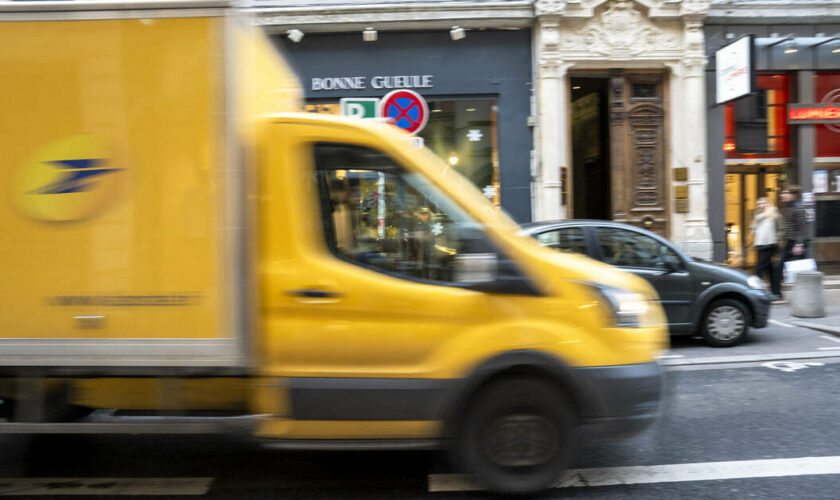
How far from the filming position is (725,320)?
8680mm

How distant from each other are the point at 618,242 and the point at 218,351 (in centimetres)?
559

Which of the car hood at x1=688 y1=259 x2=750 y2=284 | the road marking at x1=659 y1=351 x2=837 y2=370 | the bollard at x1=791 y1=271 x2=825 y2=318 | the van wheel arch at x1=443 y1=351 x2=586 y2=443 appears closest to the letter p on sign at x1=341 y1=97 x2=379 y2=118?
the car hood at x1=688 y1=259 x2=750 y2=284

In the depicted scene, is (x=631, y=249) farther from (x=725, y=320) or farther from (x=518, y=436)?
(x=518, y=436)

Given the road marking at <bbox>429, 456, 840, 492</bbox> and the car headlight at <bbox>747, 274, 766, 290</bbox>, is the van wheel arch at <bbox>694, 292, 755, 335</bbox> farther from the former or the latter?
the road marking at <bbox>429, 456, 840, 492</bbox>

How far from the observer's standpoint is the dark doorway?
15.4 m

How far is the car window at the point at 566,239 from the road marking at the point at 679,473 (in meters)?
3.67

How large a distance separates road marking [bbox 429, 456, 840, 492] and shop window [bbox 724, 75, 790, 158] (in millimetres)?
11718

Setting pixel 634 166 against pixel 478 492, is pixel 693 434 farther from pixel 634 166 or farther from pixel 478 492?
pixel 634 166

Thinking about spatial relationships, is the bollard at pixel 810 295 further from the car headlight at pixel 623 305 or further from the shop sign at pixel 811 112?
the car headlight at pixel 623 305

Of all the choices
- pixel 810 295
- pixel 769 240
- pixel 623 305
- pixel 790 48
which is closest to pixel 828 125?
pixel 790 48

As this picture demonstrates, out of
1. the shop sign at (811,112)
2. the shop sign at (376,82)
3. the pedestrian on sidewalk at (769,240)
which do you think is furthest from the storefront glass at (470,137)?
the shop sign at (811,112)

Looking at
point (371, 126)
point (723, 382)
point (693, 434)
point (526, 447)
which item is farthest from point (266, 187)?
point (723, 382)

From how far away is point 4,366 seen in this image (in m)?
4.05

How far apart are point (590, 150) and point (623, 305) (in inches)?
487
